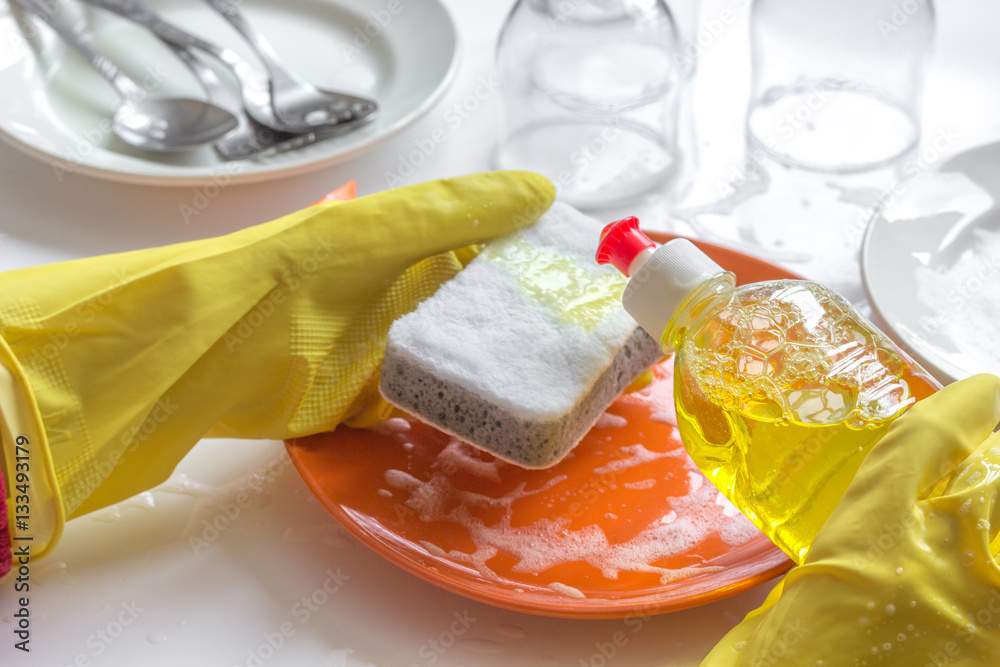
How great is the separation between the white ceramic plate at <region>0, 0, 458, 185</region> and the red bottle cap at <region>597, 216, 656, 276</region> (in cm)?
32

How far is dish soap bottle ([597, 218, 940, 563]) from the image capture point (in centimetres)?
43

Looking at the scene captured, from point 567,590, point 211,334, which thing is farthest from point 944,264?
point 211,334

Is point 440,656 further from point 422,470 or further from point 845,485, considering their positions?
point 845,485

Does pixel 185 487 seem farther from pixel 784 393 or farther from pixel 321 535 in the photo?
pixel 784 393

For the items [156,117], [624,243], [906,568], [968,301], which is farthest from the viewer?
[156,117]

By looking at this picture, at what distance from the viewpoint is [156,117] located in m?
0.78

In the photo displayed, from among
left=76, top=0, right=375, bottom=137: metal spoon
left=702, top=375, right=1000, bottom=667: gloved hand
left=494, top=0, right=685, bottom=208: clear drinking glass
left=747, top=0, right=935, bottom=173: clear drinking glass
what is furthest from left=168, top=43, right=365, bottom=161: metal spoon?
left=702, top=375, right=1000, bottom=667: gloved hand

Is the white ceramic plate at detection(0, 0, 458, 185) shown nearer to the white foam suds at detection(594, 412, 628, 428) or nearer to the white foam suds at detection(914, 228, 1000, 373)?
the white foam suds at detection(594, 412, 628, 428)

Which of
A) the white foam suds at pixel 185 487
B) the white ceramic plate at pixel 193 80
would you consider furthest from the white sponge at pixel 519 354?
the white ceramic plate at pixel 193 80

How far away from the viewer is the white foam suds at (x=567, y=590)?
0.45 m

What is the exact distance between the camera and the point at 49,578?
49 cm

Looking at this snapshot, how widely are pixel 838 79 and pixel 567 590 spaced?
2.09 feet

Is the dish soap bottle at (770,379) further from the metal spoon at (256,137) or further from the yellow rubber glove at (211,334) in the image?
the metal spoon at (256,137)

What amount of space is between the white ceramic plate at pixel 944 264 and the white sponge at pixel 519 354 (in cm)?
19
